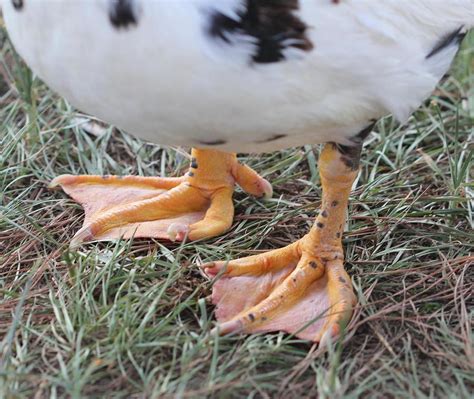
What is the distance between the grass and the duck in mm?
114

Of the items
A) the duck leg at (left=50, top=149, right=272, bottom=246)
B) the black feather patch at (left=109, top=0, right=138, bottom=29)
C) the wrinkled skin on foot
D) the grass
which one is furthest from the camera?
the duck leg at (left=50, top=149, right=272, bottom=246)

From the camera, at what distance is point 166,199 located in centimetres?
239

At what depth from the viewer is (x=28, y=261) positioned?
87.0 inches

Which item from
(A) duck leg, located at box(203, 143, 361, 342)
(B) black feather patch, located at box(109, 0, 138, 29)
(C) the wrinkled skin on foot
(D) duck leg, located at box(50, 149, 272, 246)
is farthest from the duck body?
(D) duck leg, located at box(50, 149, 272, 246)

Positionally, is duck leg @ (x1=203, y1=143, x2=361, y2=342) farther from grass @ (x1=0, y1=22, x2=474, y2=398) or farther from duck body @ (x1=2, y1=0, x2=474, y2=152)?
duck body @ (x1=2, y1=0, x2=474, y2=152)

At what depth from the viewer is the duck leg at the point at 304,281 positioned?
1.92 meters

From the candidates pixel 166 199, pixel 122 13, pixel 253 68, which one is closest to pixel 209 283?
pixel 166 199

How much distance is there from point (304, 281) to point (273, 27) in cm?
77

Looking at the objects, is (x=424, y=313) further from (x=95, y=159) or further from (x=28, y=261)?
(x=95, y=159)

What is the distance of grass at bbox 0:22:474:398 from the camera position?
1759 mm

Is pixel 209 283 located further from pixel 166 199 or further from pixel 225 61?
pixel 225 61

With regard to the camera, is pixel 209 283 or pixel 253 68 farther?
pixel 209 283

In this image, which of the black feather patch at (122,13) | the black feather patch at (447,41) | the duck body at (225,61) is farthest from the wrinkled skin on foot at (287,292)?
the black feather patch at (122,13)

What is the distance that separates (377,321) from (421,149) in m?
0.92
